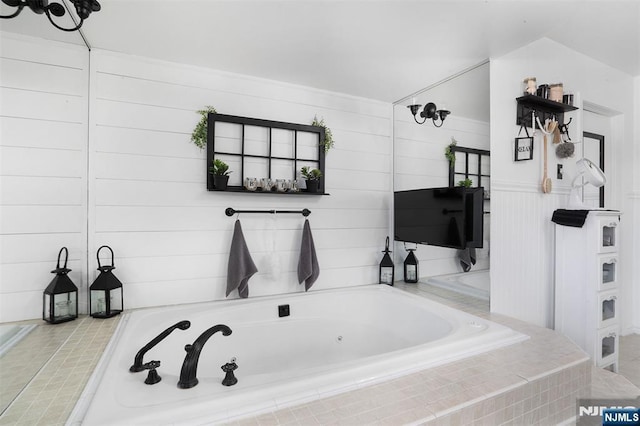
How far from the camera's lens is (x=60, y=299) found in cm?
191

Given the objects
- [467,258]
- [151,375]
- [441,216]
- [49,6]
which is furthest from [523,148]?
[49,6]

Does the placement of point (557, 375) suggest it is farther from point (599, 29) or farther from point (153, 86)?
point (153, 86)

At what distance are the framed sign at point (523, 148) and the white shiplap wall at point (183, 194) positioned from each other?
128 cm

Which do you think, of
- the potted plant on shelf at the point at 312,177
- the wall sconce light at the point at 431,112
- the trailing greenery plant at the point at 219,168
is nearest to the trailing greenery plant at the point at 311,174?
the potted plant on shelf at the point at 312,177

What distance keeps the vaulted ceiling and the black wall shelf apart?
35 cm

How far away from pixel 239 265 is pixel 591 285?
91.0 inches

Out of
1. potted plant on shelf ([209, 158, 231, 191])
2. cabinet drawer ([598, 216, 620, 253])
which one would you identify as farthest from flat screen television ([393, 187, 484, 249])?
potted plant on shelf ([209, 158, 231, 191])

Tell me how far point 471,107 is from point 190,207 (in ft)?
7.04

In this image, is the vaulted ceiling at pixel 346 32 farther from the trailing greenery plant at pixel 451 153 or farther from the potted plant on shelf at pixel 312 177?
the potted plant on shelf at pixel 312 177

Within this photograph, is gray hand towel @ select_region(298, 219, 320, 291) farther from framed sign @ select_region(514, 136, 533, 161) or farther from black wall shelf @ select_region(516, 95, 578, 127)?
black wall shelf @ select_region(516, 95, 578, 127)

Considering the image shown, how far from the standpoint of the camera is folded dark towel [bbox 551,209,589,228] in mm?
2123

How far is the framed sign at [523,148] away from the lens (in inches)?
86.7

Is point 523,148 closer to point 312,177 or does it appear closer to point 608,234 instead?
point 608,234

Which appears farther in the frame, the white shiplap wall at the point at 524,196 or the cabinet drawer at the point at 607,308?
the white shiplap wall at the point at 524,196
